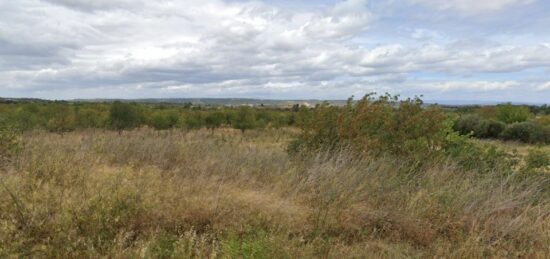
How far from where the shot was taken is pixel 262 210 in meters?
4.70

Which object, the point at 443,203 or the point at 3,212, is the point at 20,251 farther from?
the point at 443,203

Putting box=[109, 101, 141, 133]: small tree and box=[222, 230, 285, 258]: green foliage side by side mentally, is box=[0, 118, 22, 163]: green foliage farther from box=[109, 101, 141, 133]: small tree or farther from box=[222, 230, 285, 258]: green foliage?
box=[109, 101, 141, 133]: small tree

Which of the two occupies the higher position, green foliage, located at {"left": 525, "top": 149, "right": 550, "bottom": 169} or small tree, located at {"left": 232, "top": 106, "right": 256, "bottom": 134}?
green foliage, located at {"left": 525, "top": 149, "right": 550, "bottom": 169}

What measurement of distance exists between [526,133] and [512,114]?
11.2 m

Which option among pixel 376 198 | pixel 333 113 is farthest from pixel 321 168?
pixel 333 113

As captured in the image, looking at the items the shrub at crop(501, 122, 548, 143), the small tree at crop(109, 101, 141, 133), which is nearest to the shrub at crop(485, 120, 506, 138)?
the shrub at crop(501, 122, 548, 143)

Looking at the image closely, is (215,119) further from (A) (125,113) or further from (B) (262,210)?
(B) (262,210)

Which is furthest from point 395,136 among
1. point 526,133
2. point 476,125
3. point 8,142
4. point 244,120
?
point 244,120

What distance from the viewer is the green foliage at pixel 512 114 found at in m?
49.4

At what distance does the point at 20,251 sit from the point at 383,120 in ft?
22.7

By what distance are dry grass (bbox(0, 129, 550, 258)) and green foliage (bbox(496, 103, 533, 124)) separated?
49114 millimetres

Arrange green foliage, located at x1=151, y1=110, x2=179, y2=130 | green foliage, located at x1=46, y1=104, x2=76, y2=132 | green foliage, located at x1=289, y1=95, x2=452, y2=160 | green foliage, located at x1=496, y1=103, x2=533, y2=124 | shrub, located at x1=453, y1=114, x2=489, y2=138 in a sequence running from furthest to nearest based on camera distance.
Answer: green foliage, located at x1=496, y1=103, x2=533, y2=124 → green foliage, located at x1=151, y1=110, x2=179, y2=130 → shrub, located at x1=453, y1=114, x2=489, y2=138 → green foliage, located at x1=46, y1=104, x2=76, y2=132 → green foliage, located at x1=289, y1=95, x2=452, y2=160

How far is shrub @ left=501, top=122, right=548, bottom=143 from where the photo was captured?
38938 mm

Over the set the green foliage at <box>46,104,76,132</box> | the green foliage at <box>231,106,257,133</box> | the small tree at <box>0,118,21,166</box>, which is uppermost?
the small tree at <box>0,118,21,166</box>
